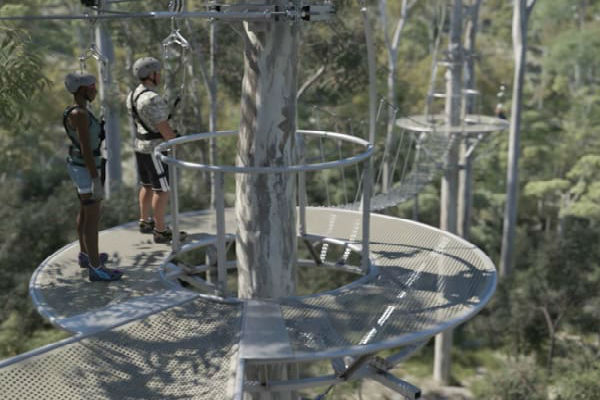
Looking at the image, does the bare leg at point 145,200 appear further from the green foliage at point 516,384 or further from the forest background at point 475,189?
the green foliage at point 516,384

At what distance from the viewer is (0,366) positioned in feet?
15.1

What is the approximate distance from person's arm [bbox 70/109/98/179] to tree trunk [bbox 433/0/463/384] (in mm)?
12684

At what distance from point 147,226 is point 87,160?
1.78m

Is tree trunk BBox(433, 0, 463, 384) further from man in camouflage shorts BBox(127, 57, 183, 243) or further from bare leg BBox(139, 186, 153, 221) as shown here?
man in camouflage shorts BBox(127, 57, 183, 243)

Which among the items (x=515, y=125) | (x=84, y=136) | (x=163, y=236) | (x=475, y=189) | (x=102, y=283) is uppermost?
(x=84, y=136)

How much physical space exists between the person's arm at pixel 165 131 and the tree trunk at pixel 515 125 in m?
16.5

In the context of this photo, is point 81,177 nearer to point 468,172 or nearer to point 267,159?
point 267,159

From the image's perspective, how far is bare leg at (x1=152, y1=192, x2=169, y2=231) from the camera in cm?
696

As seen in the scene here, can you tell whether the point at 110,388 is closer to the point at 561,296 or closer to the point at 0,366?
the point at 0,366

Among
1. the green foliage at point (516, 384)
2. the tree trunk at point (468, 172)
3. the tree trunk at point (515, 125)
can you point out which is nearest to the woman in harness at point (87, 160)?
the green foliage at point (516, 384)

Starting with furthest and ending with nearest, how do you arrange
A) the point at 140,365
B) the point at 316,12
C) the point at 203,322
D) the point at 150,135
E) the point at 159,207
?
the point at 159,207
the point at 150,135
the point at 316,12
the point at 203,322
the point at 140,365

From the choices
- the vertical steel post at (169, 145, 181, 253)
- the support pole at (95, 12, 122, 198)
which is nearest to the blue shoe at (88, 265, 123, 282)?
the vertical steel post at (169, 145, 181, 253)

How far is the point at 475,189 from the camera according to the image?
29.7 meters

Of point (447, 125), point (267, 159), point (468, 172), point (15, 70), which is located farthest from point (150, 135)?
point (468, 172)
